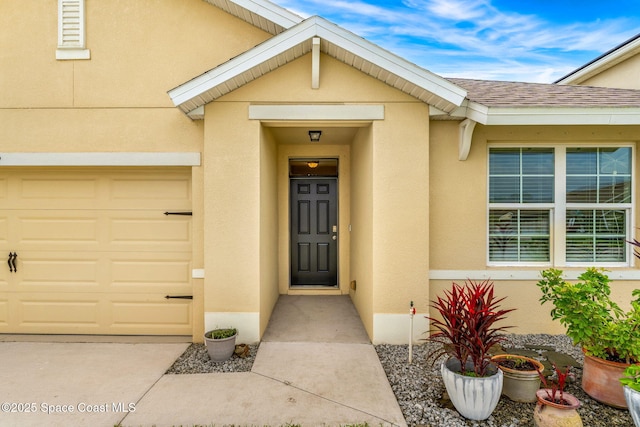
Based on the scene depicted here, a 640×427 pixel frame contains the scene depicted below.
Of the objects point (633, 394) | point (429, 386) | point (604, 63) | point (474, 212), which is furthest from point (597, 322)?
point (604, 63)

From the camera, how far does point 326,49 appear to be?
3.76 meters

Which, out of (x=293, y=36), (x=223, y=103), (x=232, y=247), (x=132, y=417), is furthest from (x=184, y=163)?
(x=132, y=417)

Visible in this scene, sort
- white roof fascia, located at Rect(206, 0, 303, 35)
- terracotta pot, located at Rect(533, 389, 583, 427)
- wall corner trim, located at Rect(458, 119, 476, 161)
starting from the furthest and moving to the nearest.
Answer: white roof fascia, located at Rect(206, 0, 303, 35)
wall corner trim, located at Rect(458, 119, 476, 161)
terracotta pot, located at Rect(533, 389, 583, 427)

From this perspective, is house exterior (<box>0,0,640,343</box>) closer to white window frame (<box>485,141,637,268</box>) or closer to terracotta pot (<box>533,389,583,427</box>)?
white window frame (<box>485,141,637,268</box>)

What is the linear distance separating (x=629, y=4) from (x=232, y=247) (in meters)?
12.6

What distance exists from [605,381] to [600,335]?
0.42m

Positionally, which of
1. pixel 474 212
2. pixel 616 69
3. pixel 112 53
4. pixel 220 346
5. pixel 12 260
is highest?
pixel 616 69

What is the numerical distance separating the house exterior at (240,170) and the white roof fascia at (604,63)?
2438mm

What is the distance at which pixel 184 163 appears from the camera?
416 centimetres

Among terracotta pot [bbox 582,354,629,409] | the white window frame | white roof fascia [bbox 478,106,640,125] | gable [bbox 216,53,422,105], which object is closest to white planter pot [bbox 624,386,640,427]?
terracotta pot [bbox 582,354,629,409]

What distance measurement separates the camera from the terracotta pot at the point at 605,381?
8.81ft

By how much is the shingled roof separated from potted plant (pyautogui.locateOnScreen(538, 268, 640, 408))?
2.23m

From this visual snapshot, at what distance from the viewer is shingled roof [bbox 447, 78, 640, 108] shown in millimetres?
3812

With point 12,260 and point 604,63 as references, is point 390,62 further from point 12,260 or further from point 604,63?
point 604,63
